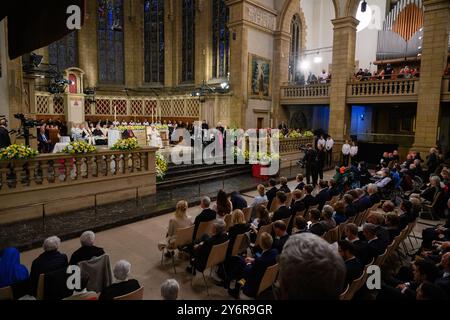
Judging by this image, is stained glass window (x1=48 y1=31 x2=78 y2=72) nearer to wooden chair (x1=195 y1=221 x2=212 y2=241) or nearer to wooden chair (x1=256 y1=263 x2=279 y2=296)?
wooden chair (x1=195 y1=221 x2=212 y2=241)

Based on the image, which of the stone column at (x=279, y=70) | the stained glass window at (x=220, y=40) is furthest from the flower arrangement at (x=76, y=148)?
the stained glass window at (x=220, y=40)

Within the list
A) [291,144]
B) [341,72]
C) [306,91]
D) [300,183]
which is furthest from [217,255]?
[306,91]

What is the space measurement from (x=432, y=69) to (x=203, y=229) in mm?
12767

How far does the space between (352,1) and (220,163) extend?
10.6 meters

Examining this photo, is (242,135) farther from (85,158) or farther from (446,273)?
(446,273)

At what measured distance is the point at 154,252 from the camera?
19.4ft

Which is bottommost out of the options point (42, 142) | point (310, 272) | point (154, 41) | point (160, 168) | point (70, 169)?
point (160, 168)

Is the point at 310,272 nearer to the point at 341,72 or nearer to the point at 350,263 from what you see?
the point at 350,263

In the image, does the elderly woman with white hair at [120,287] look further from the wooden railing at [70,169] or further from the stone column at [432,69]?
the stone column at [432,69]

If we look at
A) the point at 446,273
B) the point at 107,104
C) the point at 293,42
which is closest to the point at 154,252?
the point at 446,273

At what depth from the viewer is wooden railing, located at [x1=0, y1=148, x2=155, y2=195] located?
22.8 feet

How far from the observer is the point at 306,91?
18.2m

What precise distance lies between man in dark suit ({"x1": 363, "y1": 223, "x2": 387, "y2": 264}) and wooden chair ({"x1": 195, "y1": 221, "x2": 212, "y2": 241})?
2.46 meters

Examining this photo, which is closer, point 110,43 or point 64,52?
point 64,52
